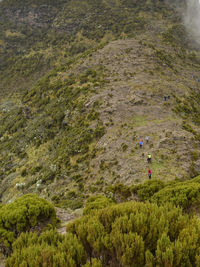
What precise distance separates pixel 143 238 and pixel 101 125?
16.8 meters

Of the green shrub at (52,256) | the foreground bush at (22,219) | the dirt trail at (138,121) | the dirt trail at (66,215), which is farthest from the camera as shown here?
the dirt trail at (138,121)

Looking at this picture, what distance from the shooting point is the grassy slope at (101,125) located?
16.1m

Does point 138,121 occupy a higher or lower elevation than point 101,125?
higher

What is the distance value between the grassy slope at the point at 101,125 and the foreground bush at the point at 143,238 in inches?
321

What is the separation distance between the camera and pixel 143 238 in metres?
5.09

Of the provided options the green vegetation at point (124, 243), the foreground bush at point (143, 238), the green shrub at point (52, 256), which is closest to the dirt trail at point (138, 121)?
the foreground bush at point (143, 238)

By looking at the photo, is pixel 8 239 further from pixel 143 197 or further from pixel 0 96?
pixel 0 96

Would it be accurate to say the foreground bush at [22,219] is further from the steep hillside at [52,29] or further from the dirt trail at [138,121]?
the steep hillside at [52,29]

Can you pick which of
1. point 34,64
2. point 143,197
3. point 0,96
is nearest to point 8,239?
point 143,197

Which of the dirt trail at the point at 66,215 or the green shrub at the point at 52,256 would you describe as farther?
the dirt trail at the point at 66,215

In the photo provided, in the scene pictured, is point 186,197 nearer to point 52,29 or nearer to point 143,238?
point 143,238

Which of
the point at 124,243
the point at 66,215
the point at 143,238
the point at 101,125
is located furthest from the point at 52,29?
the point at 124,243

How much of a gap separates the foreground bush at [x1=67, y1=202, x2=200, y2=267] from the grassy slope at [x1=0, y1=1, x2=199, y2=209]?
8163 millimetres

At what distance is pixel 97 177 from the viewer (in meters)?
16.2
